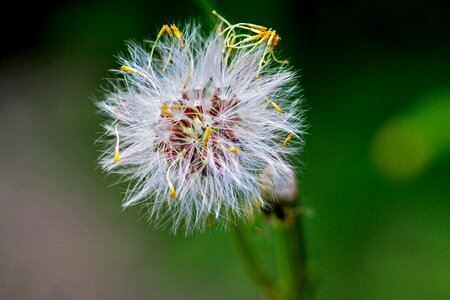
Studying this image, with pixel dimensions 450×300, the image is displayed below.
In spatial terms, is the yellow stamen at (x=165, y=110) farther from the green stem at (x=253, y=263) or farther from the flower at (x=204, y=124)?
the green stem at (x=253, y=263)

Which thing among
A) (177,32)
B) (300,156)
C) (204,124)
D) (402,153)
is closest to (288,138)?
(204,124)

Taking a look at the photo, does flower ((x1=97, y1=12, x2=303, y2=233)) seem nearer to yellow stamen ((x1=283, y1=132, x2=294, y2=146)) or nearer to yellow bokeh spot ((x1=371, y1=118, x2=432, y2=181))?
yellow stamen ((x1=283, y1=132, x2=294, y2=146))

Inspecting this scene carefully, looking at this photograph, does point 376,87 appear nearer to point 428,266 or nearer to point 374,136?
point 374,136

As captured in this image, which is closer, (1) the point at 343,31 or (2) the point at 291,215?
(2) the point at 291,215

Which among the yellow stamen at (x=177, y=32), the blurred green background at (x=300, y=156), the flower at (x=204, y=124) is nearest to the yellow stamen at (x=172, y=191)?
the flower at (x=204, y=124)

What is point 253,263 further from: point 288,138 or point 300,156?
point 300,156

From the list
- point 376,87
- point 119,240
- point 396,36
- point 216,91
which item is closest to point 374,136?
point 376,87
